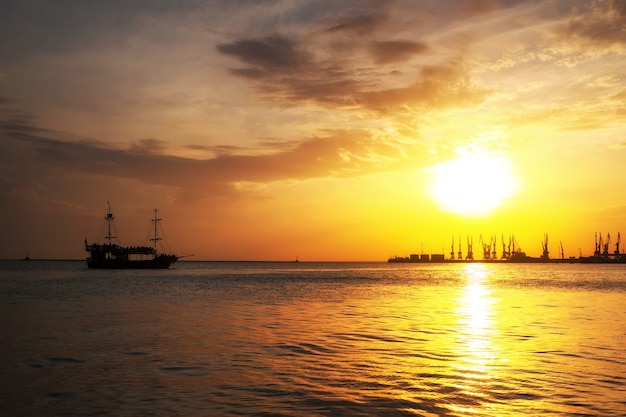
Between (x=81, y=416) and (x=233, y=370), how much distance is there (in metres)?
6.45

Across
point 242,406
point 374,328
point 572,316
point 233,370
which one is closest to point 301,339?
point 374,328

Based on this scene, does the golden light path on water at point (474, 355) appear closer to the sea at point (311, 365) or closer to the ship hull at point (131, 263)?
the sea at point (311, 365)

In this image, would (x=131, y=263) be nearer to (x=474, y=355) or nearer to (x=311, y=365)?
(x=311, y=365)

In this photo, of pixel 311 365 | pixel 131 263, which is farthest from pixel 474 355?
pixel 131 263

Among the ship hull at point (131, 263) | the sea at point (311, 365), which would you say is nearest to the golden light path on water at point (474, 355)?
the sea at point (311, 365)

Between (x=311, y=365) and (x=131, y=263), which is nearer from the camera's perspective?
(x=311, y=365)

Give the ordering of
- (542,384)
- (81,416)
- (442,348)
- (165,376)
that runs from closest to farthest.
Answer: (81,416) → (542,384) → (165,376) → (442,348)

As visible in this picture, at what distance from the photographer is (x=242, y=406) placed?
48.5 feet

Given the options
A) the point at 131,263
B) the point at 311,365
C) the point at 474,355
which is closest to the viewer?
the point at 311,365

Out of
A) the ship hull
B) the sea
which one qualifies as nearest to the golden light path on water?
the sea

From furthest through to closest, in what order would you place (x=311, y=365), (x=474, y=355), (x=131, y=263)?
1. (x=131, y=263)
2. (x=474, y=355)
3. (x=311, y=365)

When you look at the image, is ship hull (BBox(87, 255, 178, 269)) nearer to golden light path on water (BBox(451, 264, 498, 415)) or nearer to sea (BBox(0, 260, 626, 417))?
sea (BBox(0, 260, 626, 417))

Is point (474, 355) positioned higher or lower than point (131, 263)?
higher

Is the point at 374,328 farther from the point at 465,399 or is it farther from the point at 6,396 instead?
the point at 6,396
